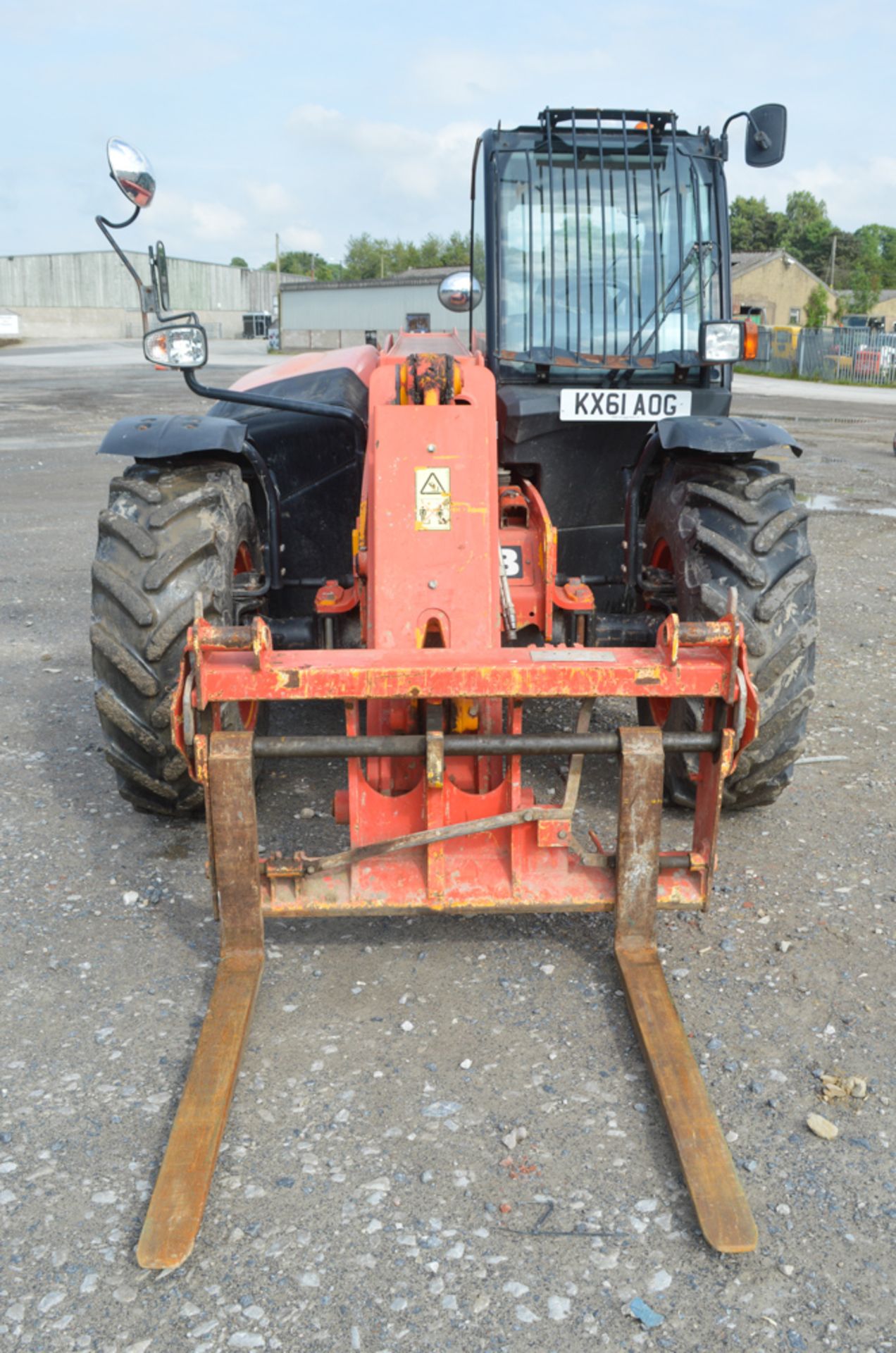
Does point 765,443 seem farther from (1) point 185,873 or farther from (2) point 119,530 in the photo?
(1) point 185,873

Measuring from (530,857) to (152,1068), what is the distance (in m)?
1.27

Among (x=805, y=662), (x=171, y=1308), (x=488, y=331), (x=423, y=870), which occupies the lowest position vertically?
(x=171, y=1308)

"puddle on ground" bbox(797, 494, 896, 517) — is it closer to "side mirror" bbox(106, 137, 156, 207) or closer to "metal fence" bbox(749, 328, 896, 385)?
"side mirror" bbox(106, 137, 156, 207)

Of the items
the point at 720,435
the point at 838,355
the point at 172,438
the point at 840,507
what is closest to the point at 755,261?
the point at 838,355

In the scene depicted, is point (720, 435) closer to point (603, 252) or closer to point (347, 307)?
point (603, 252)

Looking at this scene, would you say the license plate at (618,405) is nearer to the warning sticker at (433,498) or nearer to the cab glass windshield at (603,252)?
the cab glass windshield at (603,252)

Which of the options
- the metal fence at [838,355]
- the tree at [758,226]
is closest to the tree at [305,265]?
the tree at [758,226]

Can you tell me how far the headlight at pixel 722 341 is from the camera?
4.84 m

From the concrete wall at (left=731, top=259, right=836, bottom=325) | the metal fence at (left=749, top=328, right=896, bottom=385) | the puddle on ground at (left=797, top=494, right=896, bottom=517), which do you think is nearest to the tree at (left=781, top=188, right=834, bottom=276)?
the concrete wall at (left=731, top=259, right=836, bottom=325)

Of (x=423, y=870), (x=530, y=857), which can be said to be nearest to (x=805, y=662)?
(x=530, y=857)

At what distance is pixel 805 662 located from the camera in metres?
4.29

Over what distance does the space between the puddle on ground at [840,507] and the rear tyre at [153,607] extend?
9.56 m

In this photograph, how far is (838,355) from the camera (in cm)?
3606

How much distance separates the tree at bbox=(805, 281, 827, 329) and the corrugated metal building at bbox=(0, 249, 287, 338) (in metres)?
32.3
